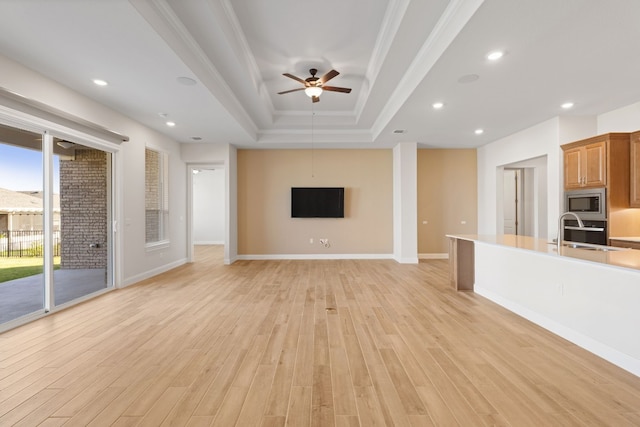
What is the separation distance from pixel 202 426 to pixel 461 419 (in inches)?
58.6

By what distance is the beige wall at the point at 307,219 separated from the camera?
24.2 feet

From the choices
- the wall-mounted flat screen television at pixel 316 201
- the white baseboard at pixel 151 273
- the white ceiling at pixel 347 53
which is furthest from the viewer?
the wall-mounted flat screen television at pixel 316 201

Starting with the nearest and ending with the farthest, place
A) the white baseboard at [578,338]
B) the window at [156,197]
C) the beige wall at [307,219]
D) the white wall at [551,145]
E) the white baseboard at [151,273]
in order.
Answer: the white baseboard at [578,338] < the white wall at [551,145] < the white baseboard at [151,273] < the window at [156,197] < the beige wall at [307,219]

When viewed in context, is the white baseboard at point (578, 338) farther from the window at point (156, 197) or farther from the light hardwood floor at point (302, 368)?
the window at point (156, 197)

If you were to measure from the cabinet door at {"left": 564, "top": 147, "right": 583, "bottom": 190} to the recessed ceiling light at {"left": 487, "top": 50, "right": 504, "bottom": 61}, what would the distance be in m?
2.88

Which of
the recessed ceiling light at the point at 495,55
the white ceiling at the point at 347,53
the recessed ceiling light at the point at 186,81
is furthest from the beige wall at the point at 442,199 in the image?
the recessed ceiling light at the point at 186,81

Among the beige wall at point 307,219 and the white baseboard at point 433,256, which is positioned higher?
the beige wall at point 307,219

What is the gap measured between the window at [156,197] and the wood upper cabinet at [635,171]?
787cm

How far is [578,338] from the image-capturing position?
2.61m

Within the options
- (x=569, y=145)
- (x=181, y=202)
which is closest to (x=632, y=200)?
(x=569, y=145)

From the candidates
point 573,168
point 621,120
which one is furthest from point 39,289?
point 621,120

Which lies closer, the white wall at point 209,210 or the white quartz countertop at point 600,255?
the white quartz countertop at point 600,255

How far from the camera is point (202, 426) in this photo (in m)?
1.62

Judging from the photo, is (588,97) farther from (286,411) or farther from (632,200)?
(286,411)
